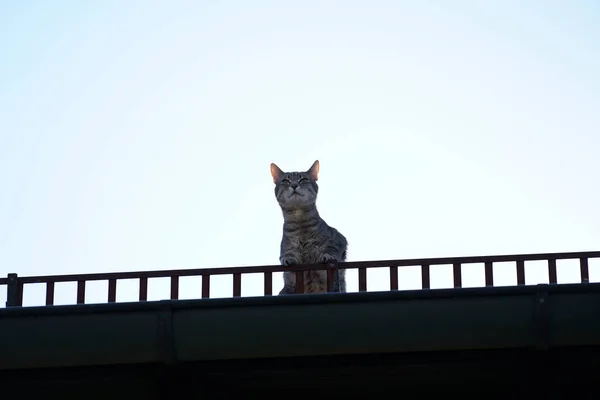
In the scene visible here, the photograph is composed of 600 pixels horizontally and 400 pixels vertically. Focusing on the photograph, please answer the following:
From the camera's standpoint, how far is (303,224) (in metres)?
11.9

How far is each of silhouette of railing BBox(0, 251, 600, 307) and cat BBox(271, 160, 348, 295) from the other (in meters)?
2.70

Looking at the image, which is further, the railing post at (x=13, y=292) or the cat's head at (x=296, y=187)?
the cat's head at (x=296, y=187)

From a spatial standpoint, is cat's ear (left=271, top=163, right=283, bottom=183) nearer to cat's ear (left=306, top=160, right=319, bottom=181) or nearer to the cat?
the cat

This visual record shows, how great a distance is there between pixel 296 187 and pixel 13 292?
430cm

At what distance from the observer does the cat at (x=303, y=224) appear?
456 inches

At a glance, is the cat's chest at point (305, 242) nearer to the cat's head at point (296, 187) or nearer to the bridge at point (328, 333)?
the cat's head at point (296, 187)

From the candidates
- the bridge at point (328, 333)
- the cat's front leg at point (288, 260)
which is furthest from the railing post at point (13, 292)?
the cat's front leg at point (288, 260)

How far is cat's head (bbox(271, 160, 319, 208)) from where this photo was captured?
12.0m

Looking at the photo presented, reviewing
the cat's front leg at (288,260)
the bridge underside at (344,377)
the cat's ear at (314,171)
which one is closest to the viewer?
the bridge underside at (344,377)

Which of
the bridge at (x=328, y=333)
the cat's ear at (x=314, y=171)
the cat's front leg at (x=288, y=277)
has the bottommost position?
the bridge at (x=328, y=333)

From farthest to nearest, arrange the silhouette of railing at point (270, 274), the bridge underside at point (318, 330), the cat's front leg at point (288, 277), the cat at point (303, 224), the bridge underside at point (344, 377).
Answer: the cat at point (303, 224)
the cat's front leg at point (288, 277)
the silhouette of railing at point (270, 274)
the bridge underside at point (344, 377)
the bridge underside at point (318, 330)

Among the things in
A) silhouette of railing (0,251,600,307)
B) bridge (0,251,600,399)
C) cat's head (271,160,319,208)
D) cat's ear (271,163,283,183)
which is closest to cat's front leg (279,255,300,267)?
cat's head (271,160,319,208)

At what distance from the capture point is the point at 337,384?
7.92 m

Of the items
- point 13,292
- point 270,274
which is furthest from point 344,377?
point 13,292
